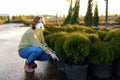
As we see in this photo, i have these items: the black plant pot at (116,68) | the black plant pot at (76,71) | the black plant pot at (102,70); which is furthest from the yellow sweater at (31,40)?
the black plant pot at (116,68)

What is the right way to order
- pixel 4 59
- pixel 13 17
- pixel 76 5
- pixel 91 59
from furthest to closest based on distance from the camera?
1. pixel 13 17
2. pixel 76 5
3. pixel 4 59
4. pixel 91 59

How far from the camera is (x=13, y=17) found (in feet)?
232

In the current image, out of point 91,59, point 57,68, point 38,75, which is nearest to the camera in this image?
point 91,59

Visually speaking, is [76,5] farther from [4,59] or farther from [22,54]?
[22,54]

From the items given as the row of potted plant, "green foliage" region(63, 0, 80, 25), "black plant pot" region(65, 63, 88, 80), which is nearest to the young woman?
the row of potted plant

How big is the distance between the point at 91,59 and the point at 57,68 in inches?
55.0

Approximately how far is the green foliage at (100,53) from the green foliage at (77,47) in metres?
0.39

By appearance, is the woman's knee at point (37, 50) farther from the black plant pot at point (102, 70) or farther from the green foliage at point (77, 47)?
the black plant pot at point (102, 70)

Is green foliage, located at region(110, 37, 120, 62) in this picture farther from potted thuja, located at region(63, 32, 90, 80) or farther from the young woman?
the young woman

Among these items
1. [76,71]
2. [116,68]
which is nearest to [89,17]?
[116,68]

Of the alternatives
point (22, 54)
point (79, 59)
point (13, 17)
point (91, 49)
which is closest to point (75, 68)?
point (79, 59)

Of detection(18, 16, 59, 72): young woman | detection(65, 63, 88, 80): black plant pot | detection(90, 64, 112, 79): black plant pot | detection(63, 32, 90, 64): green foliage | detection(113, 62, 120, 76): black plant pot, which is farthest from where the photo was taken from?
detection(18, 16, 59, 72): young woman

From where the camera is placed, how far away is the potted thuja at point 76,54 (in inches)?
216

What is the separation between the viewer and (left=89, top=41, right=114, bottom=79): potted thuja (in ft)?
19.5
